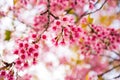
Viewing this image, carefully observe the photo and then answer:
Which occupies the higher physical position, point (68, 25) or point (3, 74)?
point (68, 25)

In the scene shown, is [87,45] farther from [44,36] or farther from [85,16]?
[44,36]

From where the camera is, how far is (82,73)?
647cm

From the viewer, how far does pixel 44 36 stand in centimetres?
286

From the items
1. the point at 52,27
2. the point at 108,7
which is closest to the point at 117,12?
the point at 108,7

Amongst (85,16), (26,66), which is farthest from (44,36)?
(85,16)

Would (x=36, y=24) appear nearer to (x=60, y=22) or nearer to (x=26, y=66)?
(x=60, y=22)

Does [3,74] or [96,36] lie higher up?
[96,36]

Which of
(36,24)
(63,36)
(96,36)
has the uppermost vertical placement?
(36,24)

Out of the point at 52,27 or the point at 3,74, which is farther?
the point at 52,27

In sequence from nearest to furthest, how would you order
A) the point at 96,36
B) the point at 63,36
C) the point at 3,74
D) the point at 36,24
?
the point at 3,74 → the point at 63,36 → the point at 96,36 → the point at 36,24

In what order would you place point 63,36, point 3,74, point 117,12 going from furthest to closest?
point 117,12 < point 63,36 < point 3,74

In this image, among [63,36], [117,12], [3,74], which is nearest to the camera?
[3,74]

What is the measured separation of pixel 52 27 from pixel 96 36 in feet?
2.76

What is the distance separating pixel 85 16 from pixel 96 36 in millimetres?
259
